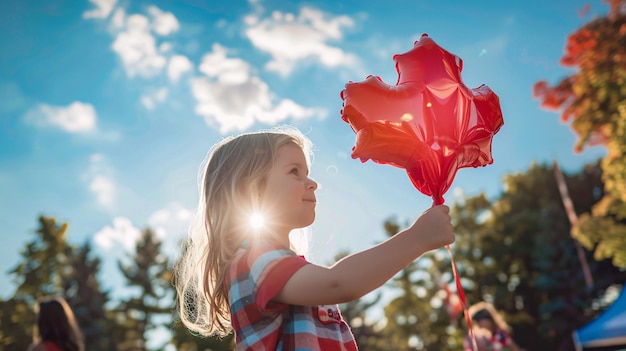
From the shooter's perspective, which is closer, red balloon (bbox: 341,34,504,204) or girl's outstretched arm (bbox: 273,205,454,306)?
girl's outstretched arm (bbox: 273,205,454,306)

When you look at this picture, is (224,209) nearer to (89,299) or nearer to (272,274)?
(272,274)

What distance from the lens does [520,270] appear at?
80.8 feet

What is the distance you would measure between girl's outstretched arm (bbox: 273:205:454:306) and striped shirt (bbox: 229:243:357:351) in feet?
0.13

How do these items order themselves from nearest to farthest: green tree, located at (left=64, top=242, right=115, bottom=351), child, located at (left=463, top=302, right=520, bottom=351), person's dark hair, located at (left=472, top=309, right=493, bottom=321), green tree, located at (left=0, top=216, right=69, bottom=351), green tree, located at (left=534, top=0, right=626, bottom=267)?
child, located at (left=463, top=302, right=520, bottom=351)
person's dark hair, located at (left=472, top=309, right=493, bottom=321)
green tree, located at (left=534, top=0, right=626, bottom=267)
green tree, located at (left=0, top=216, right=69, bottom=351)
green tree, located at (left=64, top=242, right=115, bottom=351)

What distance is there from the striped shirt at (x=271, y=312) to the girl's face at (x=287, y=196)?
0.48 ft

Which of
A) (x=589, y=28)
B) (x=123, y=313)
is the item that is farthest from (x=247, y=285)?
(x=123, y=313)

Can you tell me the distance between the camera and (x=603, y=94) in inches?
374

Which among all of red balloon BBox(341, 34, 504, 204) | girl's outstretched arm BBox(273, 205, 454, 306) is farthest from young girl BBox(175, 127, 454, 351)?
red balloon BBox(341, 34, 504, 204)

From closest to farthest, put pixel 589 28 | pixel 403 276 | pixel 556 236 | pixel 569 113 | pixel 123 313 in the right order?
pixel 589 28 < pixel 569 113 < pixel 403 276 < pixel 556 236 < pixel 123 313

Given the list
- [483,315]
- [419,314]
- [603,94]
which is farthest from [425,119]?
[419,314]

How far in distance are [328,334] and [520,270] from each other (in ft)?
83.1

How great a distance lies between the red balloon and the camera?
173cm

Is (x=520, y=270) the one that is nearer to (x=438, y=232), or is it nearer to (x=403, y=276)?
(x=403, y=276)

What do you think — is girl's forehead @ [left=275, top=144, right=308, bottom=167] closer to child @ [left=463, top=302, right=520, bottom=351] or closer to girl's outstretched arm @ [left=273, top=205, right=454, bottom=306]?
girl's outstretched arm @ [left=273, top=205, right=454, bottom=306]
